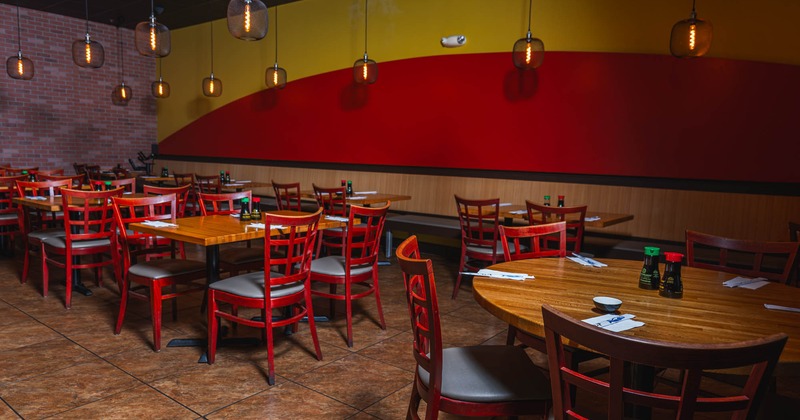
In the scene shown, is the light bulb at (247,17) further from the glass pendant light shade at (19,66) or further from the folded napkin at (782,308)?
the glass pendant light shade at (19,66)

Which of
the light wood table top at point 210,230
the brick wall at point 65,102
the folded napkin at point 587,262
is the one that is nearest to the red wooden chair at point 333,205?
the light wood table top at point 210,230

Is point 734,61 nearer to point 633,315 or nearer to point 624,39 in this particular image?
point 624,39

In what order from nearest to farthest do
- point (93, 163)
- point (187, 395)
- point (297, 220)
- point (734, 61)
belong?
point (187, 395)
point (297, 220)
point (734, 61)
point (93, 163)

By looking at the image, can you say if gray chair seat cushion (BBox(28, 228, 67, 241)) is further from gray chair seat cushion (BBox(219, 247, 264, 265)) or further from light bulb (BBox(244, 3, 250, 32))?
light bulb (BBox(244, 3, 250, 32))

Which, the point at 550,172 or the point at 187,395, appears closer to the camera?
the point at 187,395

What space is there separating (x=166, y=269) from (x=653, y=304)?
2.83 metres

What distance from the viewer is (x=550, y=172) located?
6.22 metres

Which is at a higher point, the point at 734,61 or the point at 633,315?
the point at 734,61

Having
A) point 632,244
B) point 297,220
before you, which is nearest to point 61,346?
point 297,220

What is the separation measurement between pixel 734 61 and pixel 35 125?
33.8 feet

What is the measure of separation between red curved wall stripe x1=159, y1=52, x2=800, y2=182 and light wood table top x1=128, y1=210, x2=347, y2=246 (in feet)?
11.1

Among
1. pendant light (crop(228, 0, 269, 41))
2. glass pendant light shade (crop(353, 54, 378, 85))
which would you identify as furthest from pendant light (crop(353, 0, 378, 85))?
pendant light (crop(228, 0, 269, 41))

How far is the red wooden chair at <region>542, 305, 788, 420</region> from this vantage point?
1085 mm

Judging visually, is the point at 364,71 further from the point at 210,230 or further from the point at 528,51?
the point at 210,230
